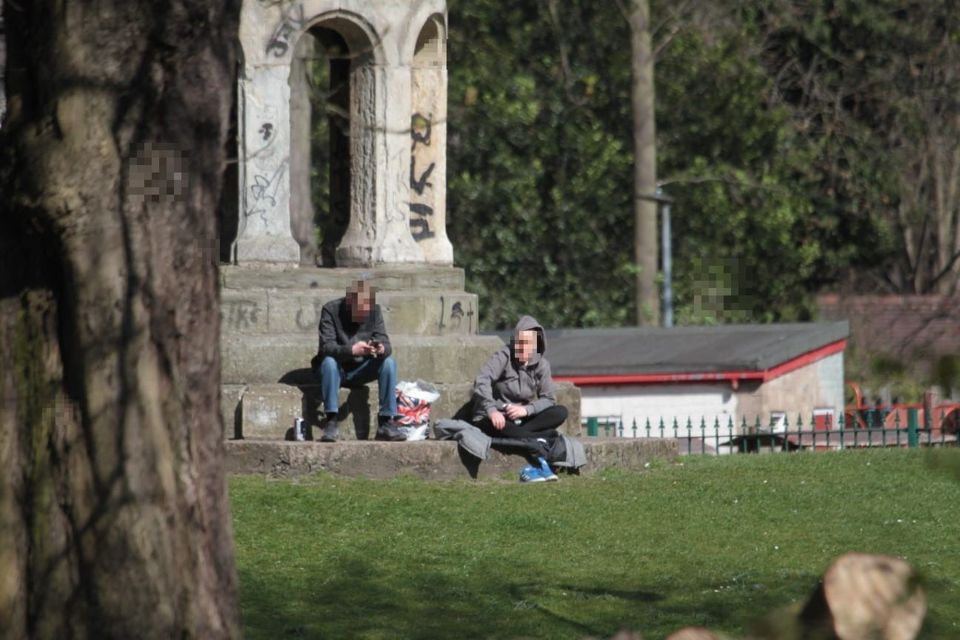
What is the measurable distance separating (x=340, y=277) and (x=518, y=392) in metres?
2.16

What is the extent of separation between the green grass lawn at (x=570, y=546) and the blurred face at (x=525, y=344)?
90 centimetres

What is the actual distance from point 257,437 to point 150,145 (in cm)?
897

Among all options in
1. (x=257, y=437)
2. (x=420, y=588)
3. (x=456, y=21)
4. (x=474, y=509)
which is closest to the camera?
(x=420, y=588)

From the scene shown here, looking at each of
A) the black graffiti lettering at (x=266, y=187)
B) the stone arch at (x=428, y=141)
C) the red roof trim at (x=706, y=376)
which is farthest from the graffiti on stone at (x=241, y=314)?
the red roof trim at (x=706, y=376)

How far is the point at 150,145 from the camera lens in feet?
17.9

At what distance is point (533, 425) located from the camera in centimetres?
1375

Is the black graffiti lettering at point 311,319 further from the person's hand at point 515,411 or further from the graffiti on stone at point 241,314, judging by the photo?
the person's hand at point 515,411

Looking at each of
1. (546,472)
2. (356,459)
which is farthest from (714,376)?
(356,459)

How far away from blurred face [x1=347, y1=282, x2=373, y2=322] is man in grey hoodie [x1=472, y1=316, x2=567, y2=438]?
3.00 ft

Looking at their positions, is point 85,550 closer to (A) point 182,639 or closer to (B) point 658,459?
(A) point 182,639

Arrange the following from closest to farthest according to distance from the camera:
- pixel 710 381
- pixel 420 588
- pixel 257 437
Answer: pixel 420 588
pixel 257 437
pixel 710 381

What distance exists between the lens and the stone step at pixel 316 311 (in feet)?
49.1

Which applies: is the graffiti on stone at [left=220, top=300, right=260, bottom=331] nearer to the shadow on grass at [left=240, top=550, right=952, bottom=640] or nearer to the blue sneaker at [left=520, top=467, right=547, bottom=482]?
the blue sneaker at [left=520, top=467, right=547, bottom=482]

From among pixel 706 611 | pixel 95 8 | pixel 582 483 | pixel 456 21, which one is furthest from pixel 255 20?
pixel 456 21
